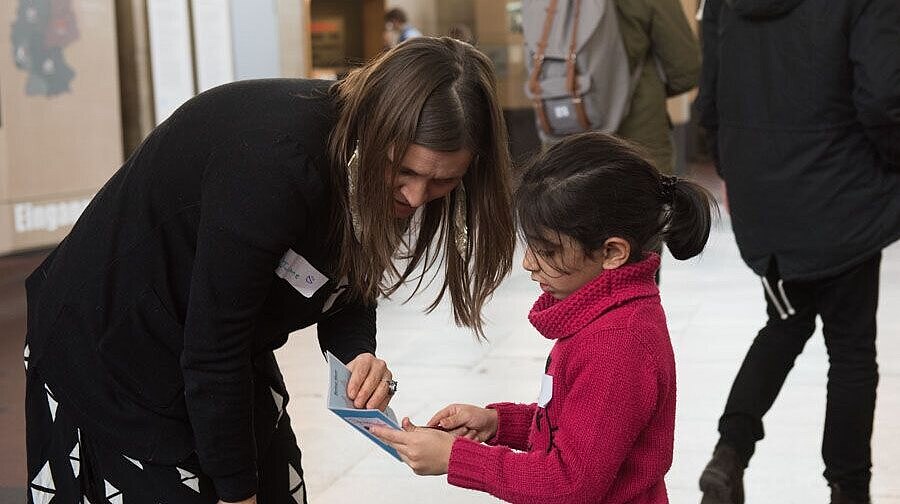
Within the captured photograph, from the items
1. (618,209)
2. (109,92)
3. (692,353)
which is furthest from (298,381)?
(109,92)

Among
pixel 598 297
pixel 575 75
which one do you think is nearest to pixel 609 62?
pixel 575 75

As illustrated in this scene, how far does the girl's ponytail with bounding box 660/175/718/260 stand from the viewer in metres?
1.99

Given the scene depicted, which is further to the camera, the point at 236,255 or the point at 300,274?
the point at 300,274

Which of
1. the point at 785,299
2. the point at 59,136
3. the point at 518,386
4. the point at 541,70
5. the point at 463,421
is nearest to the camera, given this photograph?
the point at 463,421

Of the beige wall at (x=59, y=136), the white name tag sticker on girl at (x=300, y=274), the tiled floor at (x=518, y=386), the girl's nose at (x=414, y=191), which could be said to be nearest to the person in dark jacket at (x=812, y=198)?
the tiled floor at (x=518, y=386)

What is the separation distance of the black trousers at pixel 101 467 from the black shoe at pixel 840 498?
1.81 m

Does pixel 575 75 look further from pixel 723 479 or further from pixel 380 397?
pixel 380 397

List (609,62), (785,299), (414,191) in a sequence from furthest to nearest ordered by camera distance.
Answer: (609,62) → (785,299) → (414,191)

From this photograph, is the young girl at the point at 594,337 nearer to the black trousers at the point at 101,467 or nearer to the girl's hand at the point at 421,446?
the girl's hand at the point at 421,446

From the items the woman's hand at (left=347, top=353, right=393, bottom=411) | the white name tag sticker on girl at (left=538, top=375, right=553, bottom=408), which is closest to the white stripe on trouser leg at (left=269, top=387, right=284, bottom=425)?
the woman's hand at (left=347, top=353, right=393, bottom=411)

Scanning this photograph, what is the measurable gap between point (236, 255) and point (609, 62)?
3.38 metres

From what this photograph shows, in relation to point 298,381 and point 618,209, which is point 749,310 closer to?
point 298,381

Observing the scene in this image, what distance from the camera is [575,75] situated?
4965 millimetres

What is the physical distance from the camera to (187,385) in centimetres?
190
